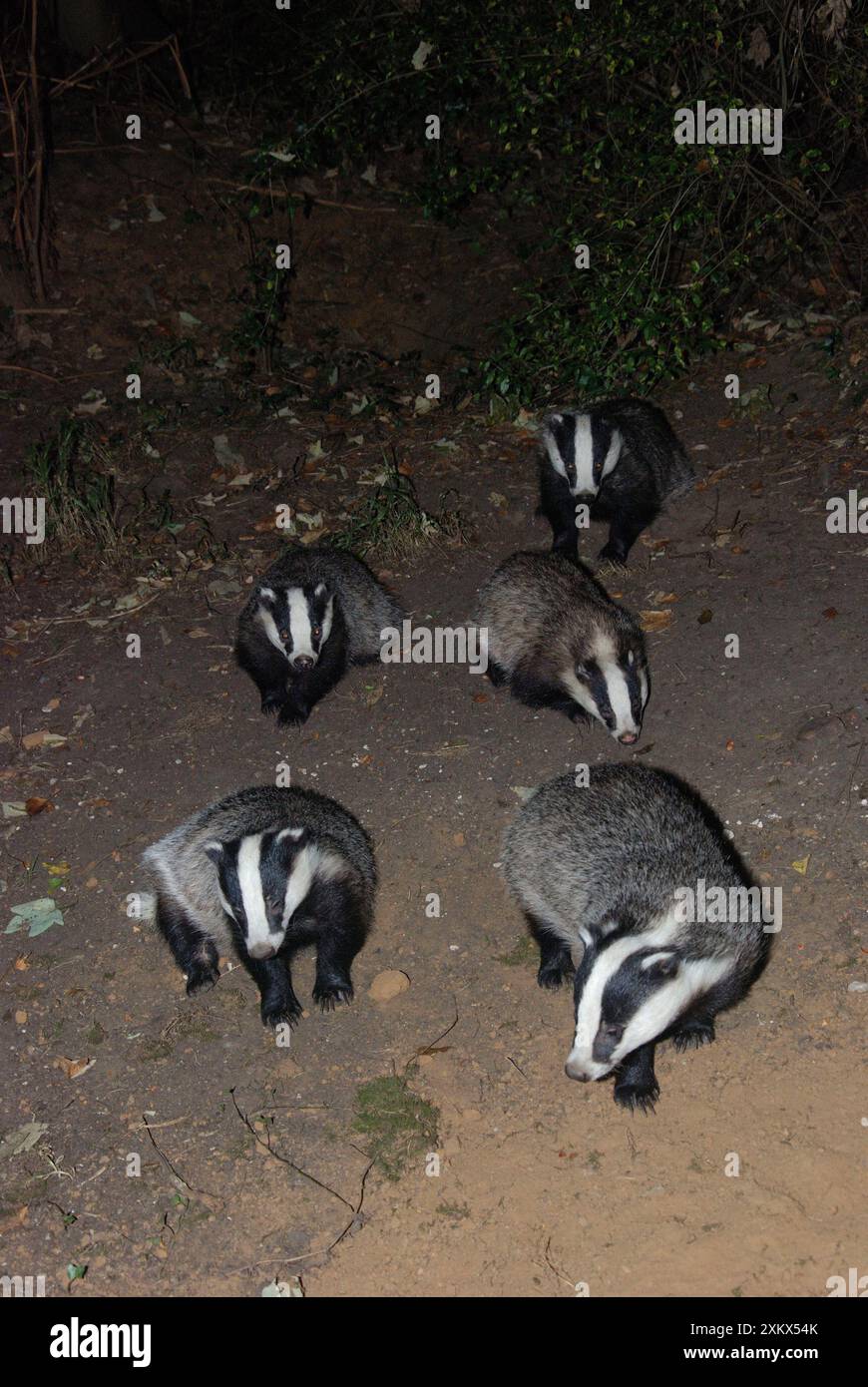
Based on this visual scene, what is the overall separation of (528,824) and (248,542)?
3210 millimetres

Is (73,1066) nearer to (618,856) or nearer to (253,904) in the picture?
(253,904)

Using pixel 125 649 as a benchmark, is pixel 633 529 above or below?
above

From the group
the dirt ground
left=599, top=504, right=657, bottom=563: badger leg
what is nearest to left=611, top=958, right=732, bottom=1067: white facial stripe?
the dirt ground

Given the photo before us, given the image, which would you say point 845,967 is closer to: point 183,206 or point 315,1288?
point 315,1288

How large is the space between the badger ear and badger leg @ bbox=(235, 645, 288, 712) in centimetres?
268

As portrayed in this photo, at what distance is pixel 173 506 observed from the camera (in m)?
7.15

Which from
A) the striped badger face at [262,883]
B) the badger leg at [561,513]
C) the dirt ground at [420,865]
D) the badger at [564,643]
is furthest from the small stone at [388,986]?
the badger leg at [561,513]

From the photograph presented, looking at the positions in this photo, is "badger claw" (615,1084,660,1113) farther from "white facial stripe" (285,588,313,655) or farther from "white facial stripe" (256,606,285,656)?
"white facial stripe" (256,606,285,656)

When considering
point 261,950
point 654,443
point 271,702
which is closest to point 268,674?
point 271,702

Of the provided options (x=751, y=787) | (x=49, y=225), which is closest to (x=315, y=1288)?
(x=751, y=787)

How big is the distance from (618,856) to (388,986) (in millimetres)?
900

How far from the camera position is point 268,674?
564cm

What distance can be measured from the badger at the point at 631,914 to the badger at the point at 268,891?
0.60 meters

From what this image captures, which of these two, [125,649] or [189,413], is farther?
[189,413]
